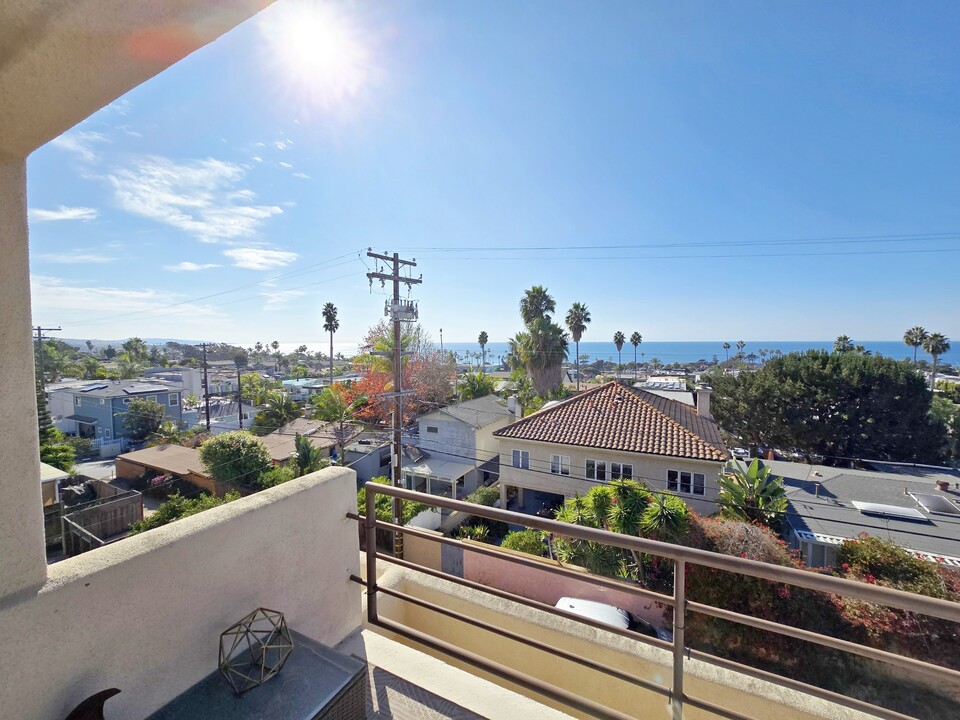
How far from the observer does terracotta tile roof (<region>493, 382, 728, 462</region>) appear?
12.2 m

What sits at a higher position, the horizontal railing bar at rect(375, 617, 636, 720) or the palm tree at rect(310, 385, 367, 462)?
the horizontal railing bar at rect(375, 617, 636, 720)

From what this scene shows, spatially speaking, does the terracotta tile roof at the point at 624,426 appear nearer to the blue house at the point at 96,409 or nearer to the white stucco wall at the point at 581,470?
the white stucco wall at the point at 581,470

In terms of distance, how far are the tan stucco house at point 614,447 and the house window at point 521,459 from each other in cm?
4

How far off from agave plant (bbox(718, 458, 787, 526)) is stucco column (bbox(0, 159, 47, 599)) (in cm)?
1099

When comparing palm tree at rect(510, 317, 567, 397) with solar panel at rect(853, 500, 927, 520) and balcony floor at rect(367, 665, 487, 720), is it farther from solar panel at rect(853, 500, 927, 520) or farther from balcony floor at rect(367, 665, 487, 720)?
balcony floor at rect(367, 665, 487, 720)

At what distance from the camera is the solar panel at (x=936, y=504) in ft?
32.7

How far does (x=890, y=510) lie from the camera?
33.1 feet

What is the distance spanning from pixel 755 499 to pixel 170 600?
35.6 ft

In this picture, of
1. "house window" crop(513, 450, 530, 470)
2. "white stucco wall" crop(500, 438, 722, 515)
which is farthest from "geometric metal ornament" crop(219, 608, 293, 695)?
"house window" crop(513, 450, 530, 470)

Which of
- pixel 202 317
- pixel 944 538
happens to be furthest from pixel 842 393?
pixel 202 317

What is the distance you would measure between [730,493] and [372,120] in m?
10.7

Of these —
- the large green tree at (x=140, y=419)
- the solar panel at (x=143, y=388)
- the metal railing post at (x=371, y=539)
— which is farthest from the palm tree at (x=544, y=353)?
the metal railing post at (x=371, y=539)

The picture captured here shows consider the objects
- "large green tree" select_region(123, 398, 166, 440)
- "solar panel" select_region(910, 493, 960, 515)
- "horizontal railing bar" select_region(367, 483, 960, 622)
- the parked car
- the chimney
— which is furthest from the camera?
"large green tree" select_region(123, 398, 166, 440)

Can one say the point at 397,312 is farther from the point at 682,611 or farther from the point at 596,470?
the point at 682,611
